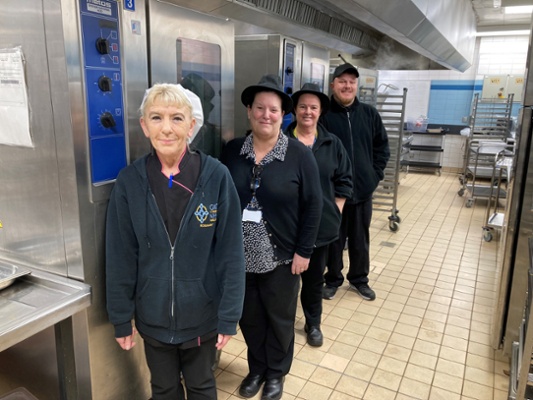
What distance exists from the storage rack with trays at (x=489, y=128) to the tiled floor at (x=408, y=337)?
2.53 meters

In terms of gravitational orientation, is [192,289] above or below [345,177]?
below

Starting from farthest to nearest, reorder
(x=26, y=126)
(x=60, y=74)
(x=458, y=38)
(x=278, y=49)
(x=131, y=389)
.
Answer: (x=458, y=38) → (x=278, y=49) → (x=131, y=389) → (x=26, y=126) → (x=60, y=74)

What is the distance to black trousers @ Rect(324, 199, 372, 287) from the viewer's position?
305 centimetres

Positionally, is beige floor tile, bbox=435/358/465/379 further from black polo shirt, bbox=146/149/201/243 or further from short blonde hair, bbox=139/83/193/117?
short blonde hair, bbox=139/83/193/117

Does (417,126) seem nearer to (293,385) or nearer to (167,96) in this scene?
(293,385)

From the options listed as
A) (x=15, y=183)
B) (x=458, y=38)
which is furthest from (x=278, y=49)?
(x=458, y=38)

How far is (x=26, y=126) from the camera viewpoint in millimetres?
1427

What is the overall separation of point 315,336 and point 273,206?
1084mm

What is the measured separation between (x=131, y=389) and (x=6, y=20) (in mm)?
1437

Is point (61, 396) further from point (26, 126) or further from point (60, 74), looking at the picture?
point (60, 74)

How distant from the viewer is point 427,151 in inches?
326

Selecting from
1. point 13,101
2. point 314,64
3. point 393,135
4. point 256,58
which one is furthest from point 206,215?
point 393,135

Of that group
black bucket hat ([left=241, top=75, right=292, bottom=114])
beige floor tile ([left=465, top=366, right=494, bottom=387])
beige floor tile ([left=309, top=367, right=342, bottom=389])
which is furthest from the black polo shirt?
beige floor tile ([left=465, top=366, right=494, bottom=387])

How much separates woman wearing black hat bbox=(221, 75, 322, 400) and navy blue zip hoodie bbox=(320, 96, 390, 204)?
1.00 m
